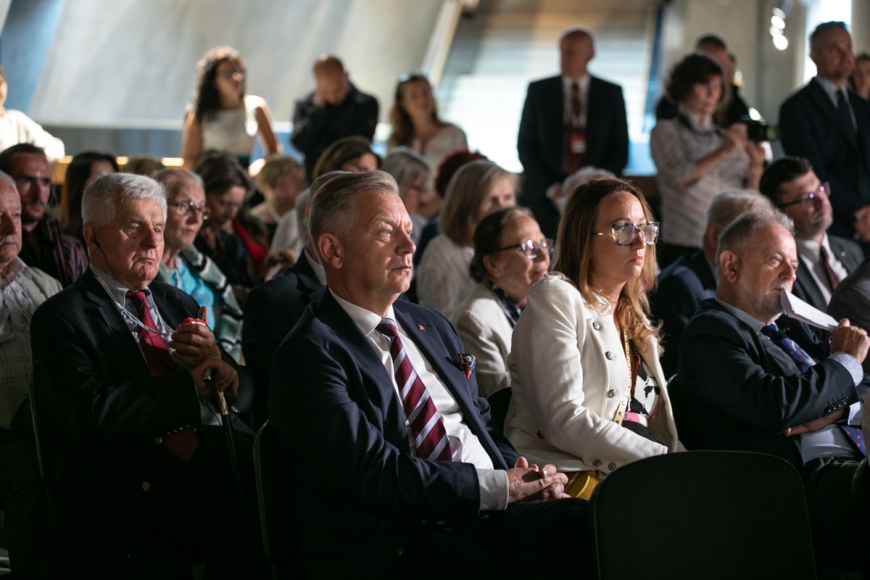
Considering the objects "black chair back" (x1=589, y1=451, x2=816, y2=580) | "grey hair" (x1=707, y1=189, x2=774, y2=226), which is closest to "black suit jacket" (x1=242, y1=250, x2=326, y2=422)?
"black chair back" (x1=589, y1=451, x2=816, y2=580)

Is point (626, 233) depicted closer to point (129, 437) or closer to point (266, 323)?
point (266, 323)

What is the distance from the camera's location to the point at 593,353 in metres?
2.86

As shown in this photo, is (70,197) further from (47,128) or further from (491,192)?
(47,128)

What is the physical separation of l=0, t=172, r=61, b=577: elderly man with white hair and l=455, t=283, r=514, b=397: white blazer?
138 cm

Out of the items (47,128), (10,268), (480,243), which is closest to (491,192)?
(480,243)

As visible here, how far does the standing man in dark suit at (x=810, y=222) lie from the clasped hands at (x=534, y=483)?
2103 mm

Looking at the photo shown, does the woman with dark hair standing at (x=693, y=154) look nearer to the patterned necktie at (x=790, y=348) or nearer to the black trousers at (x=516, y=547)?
the patterned necktie at (x=790, y=348)

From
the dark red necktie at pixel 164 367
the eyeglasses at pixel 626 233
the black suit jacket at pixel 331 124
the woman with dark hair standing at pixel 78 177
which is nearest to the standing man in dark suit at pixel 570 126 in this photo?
the black suit jacket at pixel 331 124

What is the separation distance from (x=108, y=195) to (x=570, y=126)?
12.7 ft

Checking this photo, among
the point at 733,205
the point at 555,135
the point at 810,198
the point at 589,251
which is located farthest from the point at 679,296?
the point at 555,135

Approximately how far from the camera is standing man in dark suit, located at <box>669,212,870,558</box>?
2.93 metres

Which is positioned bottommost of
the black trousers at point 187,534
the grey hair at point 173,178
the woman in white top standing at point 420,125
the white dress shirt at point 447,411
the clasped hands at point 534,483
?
the black trousers at point 187,534

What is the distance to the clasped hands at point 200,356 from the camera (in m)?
2.77

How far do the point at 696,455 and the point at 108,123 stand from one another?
8.97 m
